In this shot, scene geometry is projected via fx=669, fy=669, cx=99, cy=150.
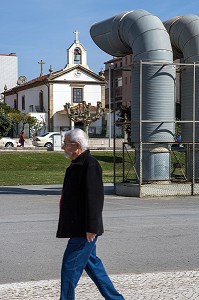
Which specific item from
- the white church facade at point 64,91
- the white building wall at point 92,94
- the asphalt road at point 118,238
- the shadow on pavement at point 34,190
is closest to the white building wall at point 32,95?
the white church facade at point 64,91

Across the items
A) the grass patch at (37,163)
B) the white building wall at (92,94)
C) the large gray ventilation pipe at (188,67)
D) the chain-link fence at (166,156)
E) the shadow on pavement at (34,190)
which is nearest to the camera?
the chain-link fence at (166,156)

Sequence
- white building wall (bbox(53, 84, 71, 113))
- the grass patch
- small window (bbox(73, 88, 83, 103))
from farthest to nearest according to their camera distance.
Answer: small window (bbox(73, 88, 83, 103)) < white building wall (bbox(53, 84, 71, 113)) < the grass patch

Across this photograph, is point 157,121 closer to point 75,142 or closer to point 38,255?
point 38,255

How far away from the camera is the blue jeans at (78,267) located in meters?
6.20

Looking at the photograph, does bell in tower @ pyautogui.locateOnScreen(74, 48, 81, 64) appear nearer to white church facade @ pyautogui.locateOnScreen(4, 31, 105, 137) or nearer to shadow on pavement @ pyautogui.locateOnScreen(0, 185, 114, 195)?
white church facade @ pyautogui.locateOnScreen(4, 31, 105, 137)

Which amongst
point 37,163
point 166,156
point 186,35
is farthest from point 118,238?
point 37,163

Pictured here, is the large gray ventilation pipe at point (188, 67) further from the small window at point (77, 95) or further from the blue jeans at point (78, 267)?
the small window at point (77, 95)

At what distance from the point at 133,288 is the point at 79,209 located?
1779 mm

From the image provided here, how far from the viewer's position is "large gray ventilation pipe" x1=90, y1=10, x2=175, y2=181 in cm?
2031

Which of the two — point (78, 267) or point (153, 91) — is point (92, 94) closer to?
point (153, 91)

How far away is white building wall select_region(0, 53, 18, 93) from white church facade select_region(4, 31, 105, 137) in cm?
3141

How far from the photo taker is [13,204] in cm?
1802

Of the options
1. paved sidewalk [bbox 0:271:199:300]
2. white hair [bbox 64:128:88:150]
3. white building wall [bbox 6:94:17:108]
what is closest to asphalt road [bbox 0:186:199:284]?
paved sidewalk [bbox 0:271:199:300]

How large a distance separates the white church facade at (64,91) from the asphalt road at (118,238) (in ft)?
211
